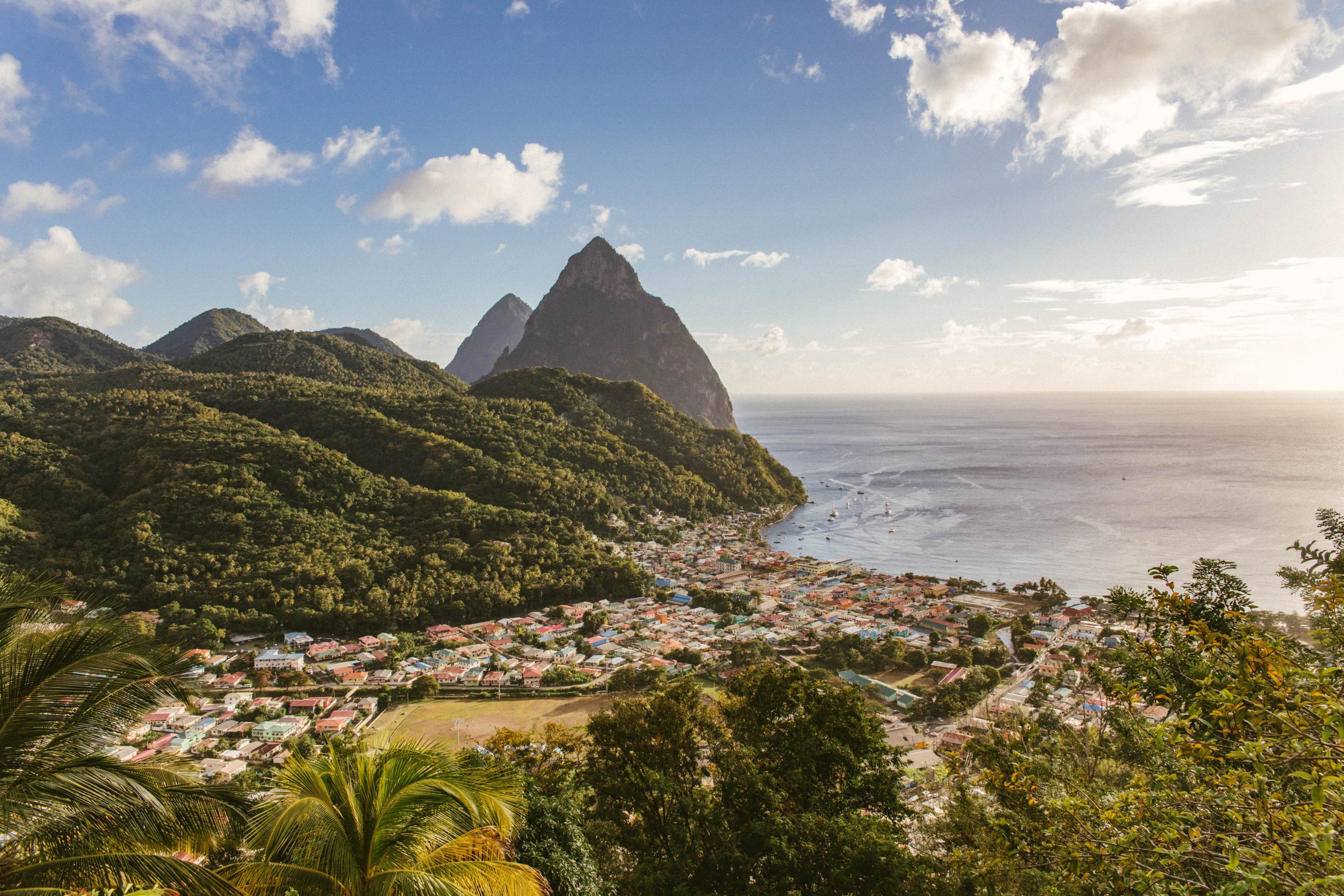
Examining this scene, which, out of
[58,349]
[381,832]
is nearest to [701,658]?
[381,832]

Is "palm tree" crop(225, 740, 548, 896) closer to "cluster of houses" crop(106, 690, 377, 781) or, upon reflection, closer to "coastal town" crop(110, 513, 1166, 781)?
→ "coastal town" crop(110, 513, 1166, 781)

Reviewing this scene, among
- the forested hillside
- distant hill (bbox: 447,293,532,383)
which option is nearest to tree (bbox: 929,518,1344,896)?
the forested hillside

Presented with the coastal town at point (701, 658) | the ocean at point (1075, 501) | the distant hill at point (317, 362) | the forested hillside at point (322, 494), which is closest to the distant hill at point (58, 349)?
the distant hill at point (317, 362)

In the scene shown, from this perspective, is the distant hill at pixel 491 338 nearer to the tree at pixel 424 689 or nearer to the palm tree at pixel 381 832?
the tree at pixel 424 689

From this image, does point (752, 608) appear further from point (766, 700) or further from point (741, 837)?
point (741, 837)

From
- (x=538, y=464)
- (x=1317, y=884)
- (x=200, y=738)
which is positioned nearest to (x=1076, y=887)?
(x=1317, y=884)

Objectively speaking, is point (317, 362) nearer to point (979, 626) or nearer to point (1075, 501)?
point (979, 626)
